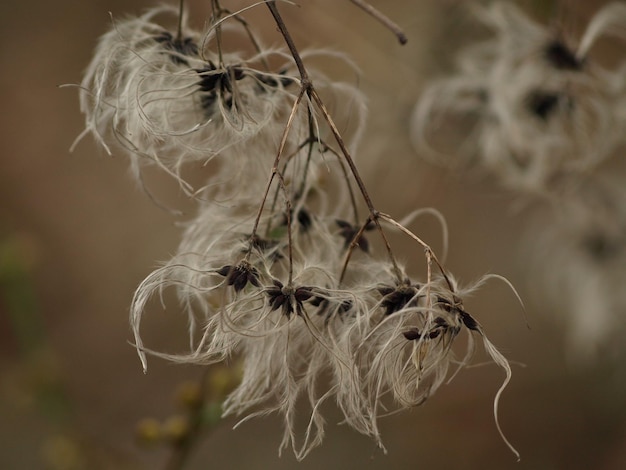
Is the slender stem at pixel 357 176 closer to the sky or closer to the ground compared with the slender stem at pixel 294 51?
closer to the ground

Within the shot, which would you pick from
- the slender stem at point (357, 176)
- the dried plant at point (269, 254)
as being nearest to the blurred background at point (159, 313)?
the dried plant at point (269, 254)

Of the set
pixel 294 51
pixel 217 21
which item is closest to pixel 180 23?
pixel 217 21

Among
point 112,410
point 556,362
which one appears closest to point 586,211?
point 556,362

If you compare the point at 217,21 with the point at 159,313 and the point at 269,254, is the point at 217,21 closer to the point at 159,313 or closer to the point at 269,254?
the point at 269,254

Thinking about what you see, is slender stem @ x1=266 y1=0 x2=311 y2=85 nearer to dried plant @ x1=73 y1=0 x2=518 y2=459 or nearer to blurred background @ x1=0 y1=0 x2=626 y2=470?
dried plant @ x1=73 y1=0 x2=518 y2=459

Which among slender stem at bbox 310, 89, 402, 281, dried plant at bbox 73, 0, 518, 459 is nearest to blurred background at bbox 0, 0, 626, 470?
dried plant at bbox 73, 0, 518, 459

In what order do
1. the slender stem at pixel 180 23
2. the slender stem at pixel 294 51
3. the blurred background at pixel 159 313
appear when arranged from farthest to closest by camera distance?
the blurred background at pixel 159 313
the slender stem at pixel 180 23
the slender stem at pixel 294 51

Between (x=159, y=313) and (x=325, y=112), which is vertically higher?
(x=325, y=112)

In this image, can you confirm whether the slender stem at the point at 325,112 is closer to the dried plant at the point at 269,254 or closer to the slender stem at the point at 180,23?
the dried plant at the point at 269,254
